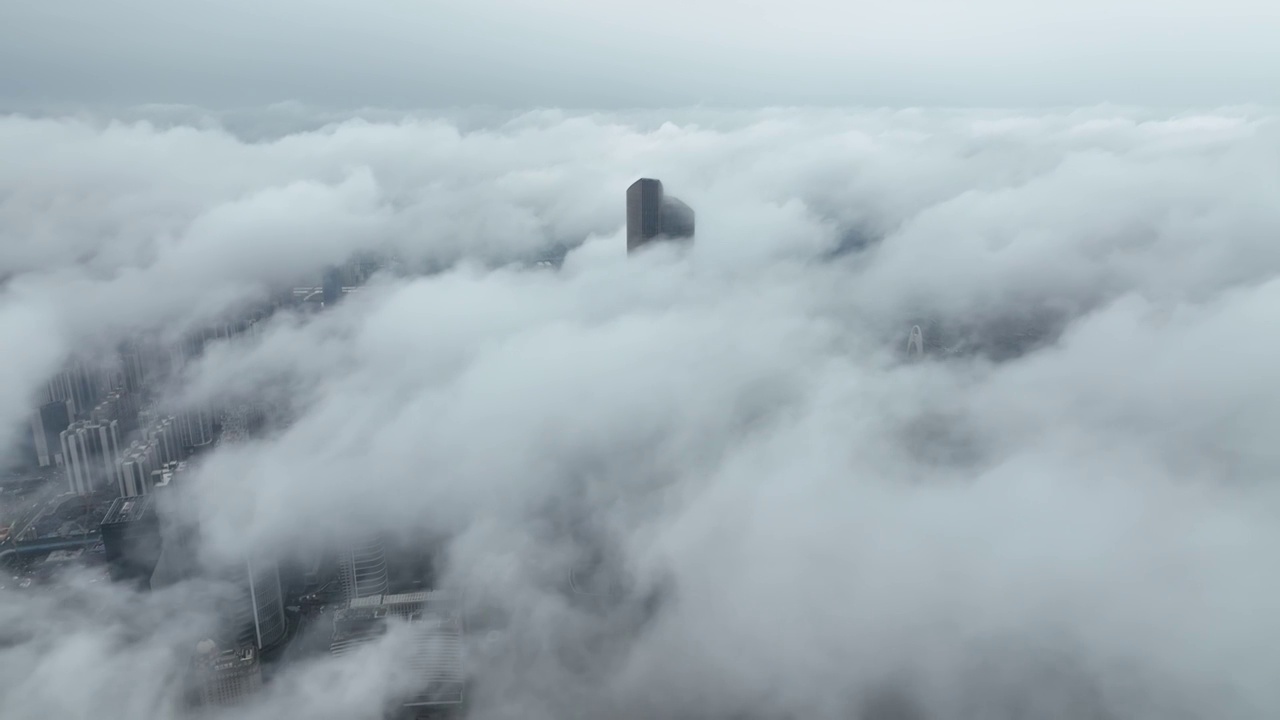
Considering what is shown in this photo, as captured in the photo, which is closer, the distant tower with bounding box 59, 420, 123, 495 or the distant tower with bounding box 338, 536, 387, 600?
the distant tower with bounding box 338, 536, 387, 600

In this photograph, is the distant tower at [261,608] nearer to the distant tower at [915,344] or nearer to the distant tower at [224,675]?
the distant tower at [224,675]

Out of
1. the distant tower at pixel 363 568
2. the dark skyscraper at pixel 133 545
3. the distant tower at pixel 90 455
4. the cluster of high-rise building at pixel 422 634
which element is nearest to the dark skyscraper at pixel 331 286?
the distant tower at pixel 90 455

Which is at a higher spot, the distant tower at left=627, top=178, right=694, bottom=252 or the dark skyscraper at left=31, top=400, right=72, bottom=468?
the distant tower at left=627, top=178, right=694, bottom=252

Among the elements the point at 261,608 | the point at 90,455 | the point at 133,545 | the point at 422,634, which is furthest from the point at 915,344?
the point at 90,455

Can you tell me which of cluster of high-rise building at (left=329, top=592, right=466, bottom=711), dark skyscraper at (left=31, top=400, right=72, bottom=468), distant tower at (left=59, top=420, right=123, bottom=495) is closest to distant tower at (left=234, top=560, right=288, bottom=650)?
cluster of high-rise building at (left=329, top=592, right=466, bottom=711)

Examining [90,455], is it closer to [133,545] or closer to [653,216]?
[133,545]

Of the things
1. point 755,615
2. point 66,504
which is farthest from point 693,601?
point 66,504

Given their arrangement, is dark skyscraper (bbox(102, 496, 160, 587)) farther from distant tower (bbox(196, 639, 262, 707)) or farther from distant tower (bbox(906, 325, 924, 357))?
distant tower (bbox(906, 325, 924, 357))

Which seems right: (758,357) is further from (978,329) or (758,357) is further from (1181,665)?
(1181,665)
